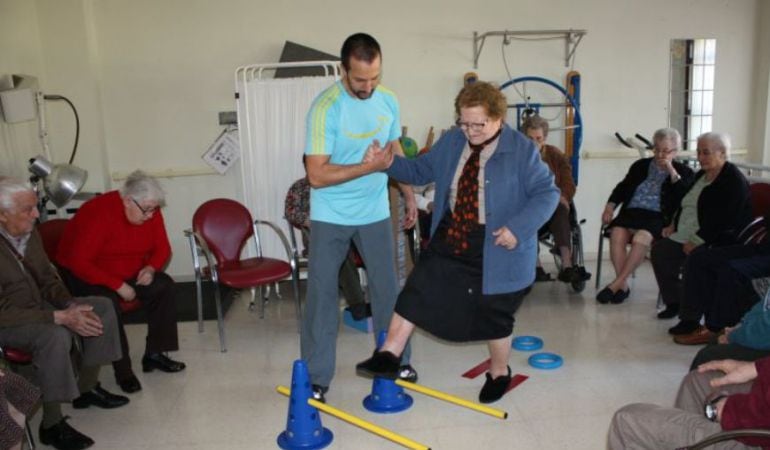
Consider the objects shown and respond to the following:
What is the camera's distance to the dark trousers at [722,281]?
314 centimetres

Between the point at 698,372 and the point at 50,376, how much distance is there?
7.57 ft

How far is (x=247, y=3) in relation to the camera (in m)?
4.97

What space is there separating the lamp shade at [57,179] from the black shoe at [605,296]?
334 cm

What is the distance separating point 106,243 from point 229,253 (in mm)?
990

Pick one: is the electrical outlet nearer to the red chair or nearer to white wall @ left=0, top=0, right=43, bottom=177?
white wall @ left=0, top=0, right=43, bottom=177

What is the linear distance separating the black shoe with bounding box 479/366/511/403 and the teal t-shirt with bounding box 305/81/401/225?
Answer: 2.88ft

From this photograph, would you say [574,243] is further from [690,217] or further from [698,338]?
[698,338]

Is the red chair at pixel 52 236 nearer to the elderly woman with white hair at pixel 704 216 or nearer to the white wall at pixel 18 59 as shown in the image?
the white wall at pixel 18 59

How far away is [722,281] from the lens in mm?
3209

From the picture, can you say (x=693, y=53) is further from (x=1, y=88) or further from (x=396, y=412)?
(x=1, y=88)

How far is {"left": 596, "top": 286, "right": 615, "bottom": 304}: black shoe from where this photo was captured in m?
4.29

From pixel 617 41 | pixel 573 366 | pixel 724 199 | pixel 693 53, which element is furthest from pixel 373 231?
pixel 693 53

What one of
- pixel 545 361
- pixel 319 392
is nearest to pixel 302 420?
pixel 319 392

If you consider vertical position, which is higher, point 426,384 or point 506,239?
point 506,239
